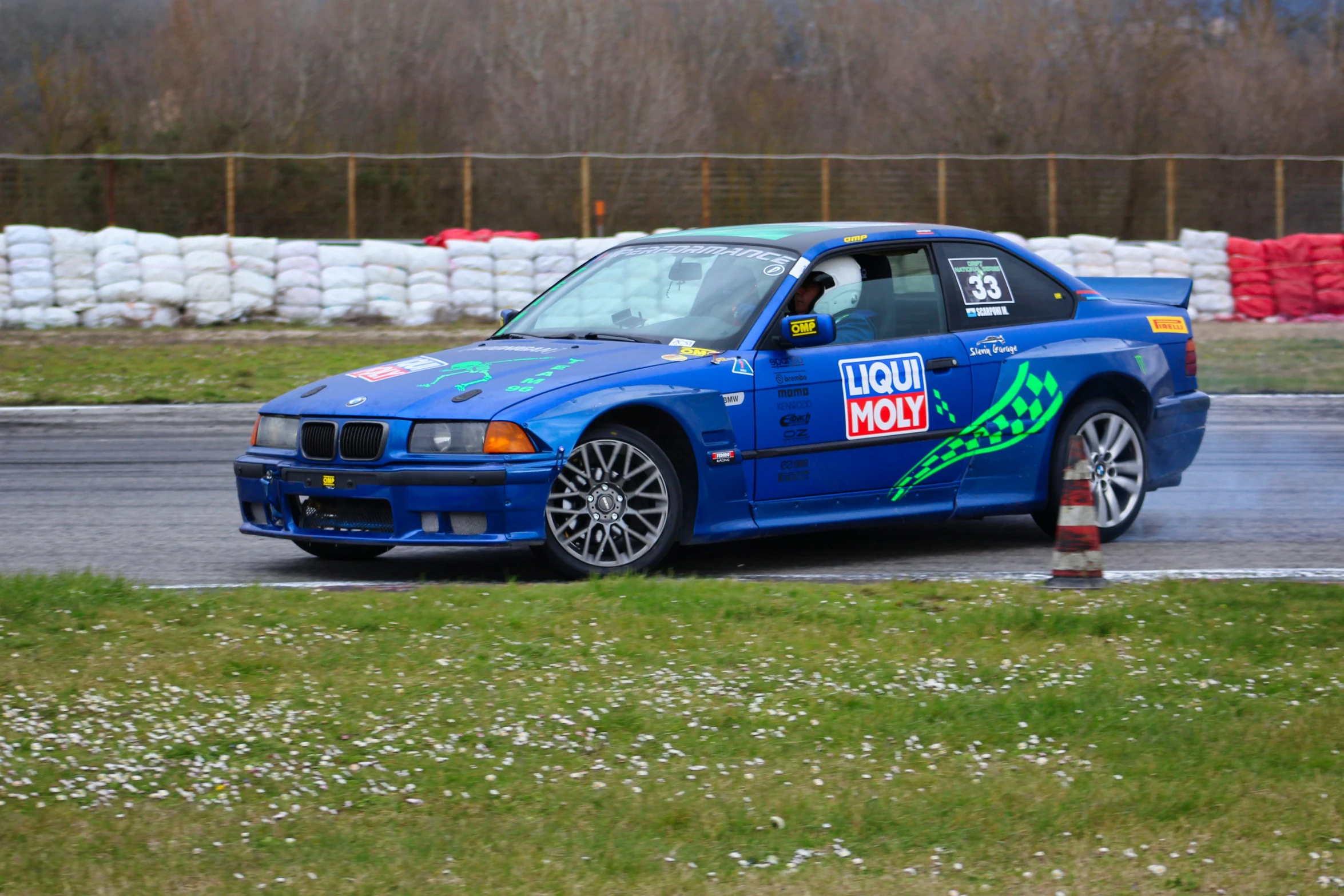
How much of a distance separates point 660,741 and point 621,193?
72.0ft

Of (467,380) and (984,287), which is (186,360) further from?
(984,287)

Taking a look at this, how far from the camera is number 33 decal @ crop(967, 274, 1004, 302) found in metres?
7.80

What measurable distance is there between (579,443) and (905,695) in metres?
2.05

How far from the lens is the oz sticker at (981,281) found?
777cm

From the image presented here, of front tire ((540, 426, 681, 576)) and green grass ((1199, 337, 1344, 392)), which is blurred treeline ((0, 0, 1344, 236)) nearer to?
green grass ((1199, 337, 1344, 392))

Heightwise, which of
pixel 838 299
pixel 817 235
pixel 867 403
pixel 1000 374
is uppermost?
pixel 817 235

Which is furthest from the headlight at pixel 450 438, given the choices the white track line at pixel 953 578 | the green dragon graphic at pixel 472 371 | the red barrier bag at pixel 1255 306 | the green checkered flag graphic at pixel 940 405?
the red barrier bag at pixel 1255 306

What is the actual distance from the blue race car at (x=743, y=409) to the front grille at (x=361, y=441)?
1cm

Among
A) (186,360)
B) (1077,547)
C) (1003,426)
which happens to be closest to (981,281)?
(1003,426)

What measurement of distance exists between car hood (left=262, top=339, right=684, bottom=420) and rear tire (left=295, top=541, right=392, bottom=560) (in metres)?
0.65

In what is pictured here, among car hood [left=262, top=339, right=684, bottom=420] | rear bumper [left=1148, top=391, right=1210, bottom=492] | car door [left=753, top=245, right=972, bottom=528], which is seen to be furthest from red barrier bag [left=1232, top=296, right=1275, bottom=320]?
car hood [left=262, top=339, right=684, bottom=420]

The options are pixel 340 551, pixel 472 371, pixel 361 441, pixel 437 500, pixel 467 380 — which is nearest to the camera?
pixel 437 500

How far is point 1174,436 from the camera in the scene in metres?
8.41

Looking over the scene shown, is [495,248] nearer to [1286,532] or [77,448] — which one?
[77,448]
